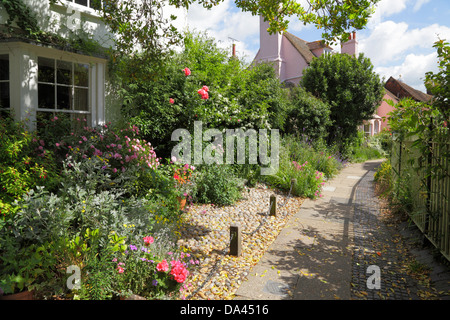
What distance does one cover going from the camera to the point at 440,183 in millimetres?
4309

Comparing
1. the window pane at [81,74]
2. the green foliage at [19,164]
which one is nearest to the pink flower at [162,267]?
the green foliage at [19,164]

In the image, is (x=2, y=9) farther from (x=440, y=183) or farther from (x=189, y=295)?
(x=440, y=183)

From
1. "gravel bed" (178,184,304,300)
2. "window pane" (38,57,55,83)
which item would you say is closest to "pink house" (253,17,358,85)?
"gravel bed" (178,184,304,300)

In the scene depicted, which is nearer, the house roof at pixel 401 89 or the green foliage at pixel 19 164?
the green foliage at pixel 19 164

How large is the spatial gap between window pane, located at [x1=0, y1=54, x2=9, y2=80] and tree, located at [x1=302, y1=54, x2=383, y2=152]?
12665mm

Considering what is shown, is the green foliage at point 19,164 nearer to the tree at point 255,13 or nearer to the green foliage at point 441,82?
the tree at point 255,13

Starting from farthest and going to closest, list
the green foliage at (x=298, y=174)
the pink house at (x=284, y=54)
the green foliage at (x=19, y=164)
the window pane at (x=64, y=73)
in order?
the pink house at (x=284, y=54), the green foliage at (x=298, y=174), the window pane at (x=64, y=73), the green foliage at (x=19, y=164)

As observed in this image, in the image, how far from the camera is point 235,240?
4.22 m

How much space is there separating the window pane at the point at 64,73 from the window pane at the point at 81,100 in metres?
0.28

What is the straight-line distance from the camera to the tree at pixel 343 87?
15.0 m

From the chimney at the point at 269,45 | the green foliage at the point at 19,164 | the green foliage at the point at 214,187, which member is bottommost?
the green foliage at the point at 214,187

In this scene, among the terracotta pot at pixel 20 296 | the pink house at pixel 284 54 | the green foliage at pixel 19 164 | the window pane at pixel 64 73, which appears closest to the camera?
the terracotta pot at pixel 20 296

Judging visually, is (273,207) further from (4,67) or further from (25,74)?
(4,67)
